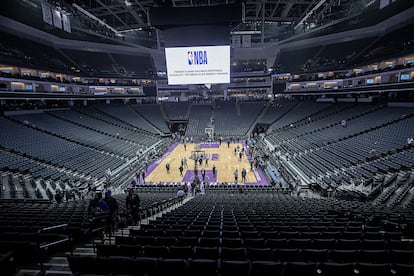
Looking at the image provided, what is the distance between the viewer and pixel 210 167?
25.8 m

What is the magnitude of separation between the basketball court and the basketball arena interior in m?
0.29

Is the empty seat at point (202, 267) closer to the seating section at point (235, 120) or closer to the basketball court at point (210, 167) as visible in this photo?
the basketball court at point (210, 167)

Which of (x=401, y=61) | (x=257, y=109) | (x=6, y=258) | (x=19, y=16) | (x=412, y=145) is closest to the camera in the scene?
(x=6, y=258)

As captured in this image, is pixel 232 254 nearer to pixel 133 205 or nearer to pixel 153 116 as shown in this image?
pixel 133 205

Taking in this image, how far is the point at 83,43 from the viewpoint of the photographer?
40844 mm

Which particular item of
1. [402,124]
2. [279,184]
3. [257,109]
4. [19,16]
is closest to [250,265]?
[279,184]

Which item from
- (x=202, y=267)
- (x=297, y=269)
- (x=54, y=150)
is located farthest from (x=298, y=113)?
(x=202, y=267)

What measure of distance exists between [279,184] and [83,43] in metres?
43.5

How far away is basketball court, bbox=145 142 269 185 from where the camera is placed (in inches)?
873

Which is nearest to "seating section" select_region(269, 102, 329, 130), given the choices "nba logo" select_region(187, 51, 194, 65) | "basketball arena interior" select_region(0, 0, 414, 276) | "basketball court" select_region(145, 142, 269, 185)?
"basketball arena interior" select_region(0, 0, 414, 276)

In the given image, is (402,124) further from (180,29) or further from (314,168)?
(180,29)

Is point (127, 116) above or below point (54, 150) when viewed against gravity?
above

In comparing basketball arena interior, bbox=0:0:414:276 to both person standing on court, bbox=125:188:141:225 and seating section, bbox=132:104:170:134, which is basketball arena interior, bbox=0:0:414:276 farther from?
seating section, bbox=132:104:170:134

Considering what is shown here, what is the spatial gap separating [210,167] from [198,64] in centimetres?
1320
